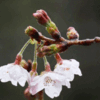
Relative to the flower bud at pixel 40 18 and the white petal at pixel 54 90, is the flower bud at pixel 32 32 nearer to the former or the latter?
the flower bud at pixel 40 18

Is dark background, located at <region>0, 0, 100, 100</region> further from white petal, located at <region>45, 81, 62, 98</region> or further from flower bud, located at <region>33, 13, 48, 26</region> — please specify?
Answer: flower bud, located at <region>33, 13, 48, 26</region>

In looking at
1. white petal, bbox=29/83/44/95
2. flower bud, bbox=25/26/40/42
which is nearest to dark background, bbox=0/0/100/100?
white petal, bbox=29/83/44/95

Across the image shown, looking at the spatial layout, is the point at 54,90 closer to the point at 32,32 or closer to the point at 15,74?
the point at 15,74

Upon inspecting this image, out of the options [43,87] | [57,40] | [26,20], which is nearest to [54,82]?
[43,87]

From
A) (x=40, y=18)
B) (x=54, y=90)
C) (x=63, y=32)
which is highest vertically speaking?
(x=63, y=32)

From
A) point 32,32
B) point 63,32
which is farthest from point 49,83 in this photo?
point 63,32

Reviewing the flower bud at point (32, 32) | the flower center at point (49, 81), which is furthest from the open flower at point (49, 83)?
the flower bud at point (32, 32)
